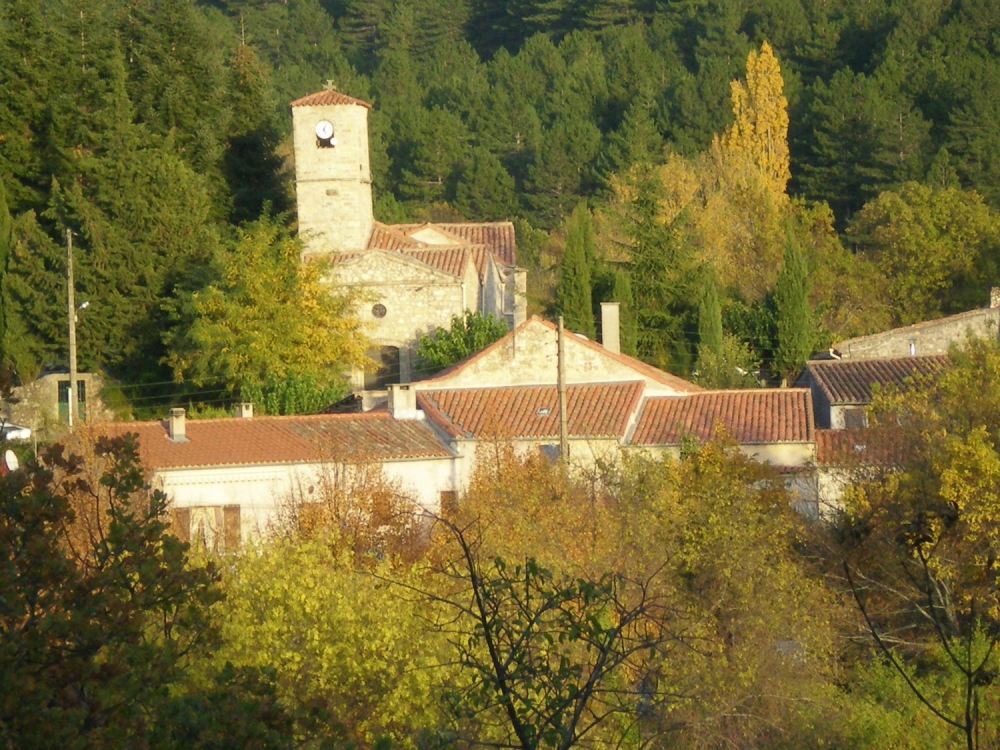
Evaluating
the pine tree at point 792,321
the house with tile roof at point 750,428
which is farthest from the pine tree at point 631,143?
the house with tile roof at point 750,428

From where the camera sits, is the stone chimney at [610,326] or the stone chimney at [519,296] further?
the stone chimney at [519,296]

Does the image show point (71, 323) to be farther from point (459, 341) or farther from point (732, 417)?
point (732, 417)

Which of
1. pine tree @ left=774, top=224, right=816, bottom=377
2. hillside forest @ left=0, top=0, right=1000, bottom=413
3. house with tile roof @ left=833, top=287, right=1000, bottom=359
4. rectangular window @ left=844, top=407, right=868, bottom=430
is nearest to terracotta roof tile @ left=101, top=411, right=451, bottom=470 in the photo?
hillside forest @ left=0, top=0, right=1000, bottom=413

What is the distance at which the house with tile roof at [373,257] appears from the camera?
36.3 metres

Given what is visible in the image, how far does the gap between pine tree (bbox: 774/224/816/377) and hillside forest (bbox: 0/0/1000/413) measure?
7 centimetres

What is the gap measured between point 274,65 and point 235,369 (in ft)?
173

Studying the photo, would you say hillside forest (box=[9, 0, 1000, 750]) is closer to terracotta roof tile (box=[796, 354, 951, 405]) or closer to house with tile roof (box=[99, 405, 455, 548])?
house with tile roof (box=[99, 405, 455, 548])

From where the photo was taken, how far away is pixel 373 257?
36.2 metres

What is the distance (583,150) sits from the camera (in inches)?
2616

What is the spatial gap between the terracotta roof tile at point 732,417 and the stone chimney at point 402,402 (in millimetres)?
3941

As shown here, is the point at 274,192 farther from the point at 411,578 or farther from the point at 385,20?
the point at 385,20

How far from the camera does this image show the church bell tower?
3778cm

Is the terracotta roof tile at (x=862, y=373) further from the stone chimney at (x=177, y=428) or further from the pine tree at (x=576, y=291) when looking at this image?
the stone chimney at (x=177, y=428)

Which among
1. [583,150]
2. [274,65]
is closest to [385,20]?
[274,65]
